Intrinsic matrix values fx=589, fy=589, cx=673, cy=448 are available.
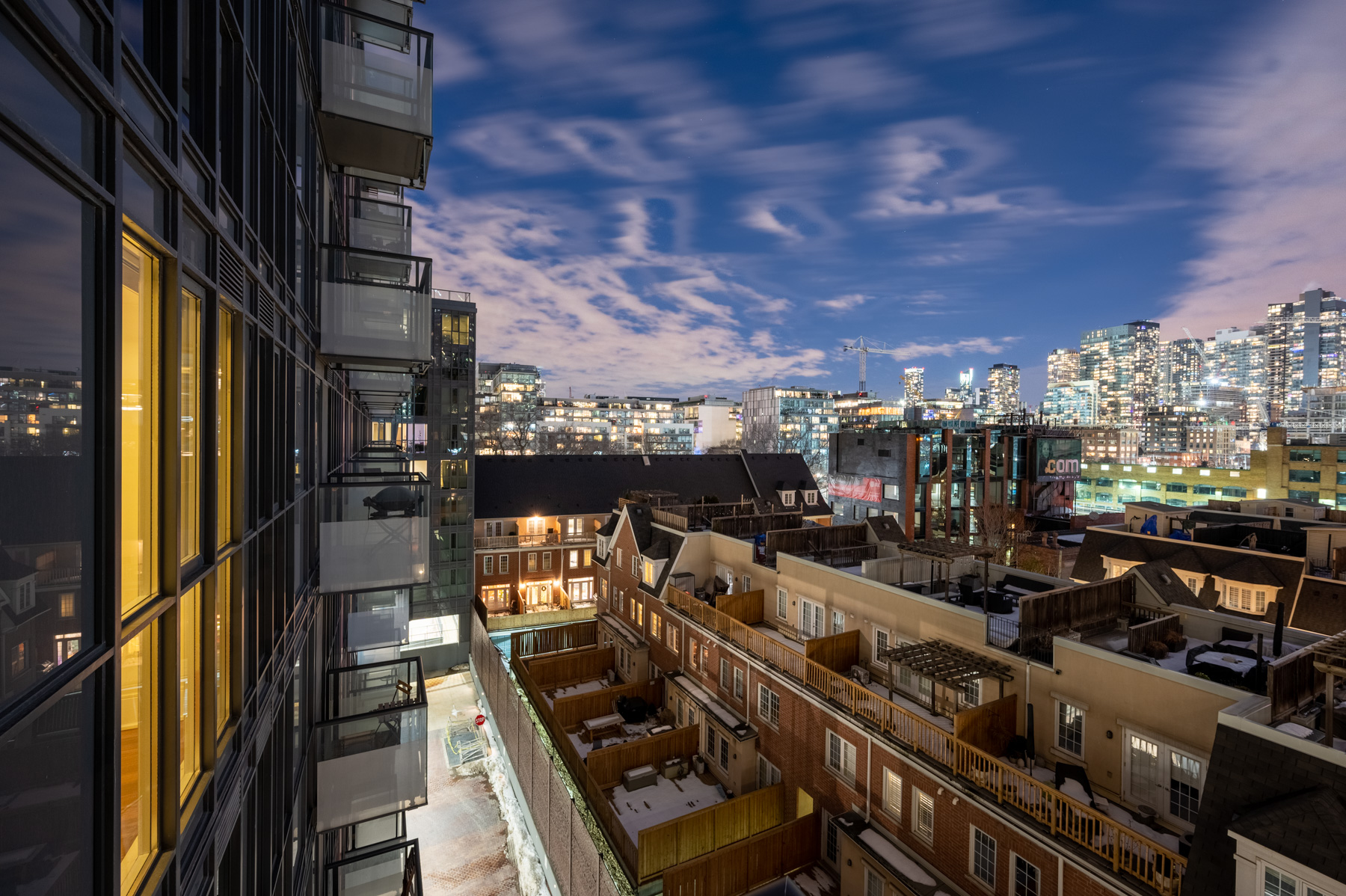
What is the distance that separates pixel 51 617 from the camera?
2.24 meters

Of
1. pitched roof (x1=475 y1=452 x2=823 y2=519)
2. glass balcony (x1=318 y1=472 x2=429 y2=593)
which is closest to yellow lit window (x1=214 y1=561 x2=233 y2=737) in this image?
glass balcony (x1=318 y1=472 x2=429 y2=593)

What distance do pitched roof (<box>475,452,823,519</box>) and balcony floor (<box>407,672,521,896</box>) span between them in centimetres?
1964

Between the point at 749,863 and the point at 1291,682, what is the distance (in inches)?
476

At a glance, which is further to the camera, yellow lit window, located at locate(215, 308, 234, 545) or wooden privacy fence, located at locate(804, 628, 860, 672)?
wooden privacy fence, located at locate(804, 628, 860, 672)

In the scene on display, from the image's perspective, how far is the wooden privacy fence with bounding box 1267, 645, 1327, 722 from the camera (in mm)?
9258

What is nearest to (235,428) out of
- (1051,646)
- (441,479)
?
(1051,646)

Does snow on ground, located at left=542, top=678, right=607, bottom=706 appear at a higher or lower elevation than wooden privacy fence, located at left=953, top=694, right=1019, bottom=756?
lower

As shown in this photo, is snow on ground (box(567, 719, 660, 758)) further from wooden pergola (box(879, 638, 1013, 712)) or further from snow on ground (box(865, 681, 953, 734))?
wooden pergola (box(879, 638, 1013, 712))

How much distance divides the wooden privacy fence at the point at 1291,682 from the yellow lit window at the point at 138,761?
13.4m

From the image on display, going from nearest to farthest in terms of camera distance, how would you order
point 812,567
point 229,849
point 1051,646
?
1. point 229,849
2. point 1051,646
3. point 812,567

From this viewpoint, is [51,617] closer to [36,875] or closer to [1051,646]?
[36,875]

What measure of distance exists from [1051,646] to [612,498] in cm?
3593

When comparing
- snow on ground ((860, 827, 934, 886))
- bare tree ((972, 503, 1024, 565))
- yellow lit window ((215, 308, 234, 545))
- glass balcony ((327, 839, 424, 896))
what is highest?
yellow lit window ((215, 308, 234, 545))

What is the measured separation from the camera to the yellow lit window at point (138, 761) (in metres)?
3.12
